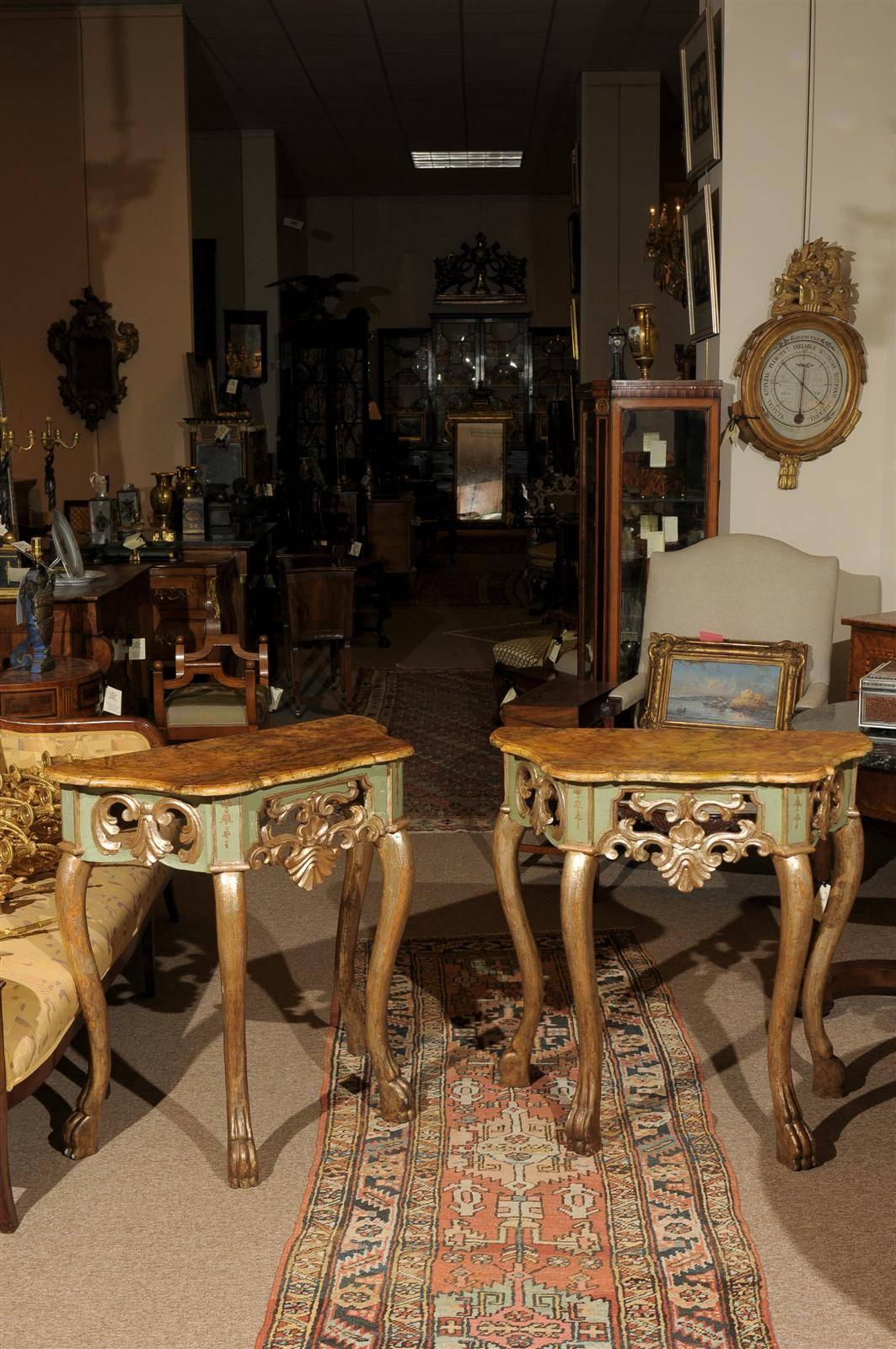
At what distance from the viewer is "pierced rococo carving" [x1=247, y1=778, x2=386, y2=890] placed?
10.1 feet

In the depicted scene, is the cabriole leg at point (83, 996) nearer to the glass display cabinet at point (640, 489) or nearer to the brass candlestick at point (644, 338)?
the glass display cabinet at point (640, 489)

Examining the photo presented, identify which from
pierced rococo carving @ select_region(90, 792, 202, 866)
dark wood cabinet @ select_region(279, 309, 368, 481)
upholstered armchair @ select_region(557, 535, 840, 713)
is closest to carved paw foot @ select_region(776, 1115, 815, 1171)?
pierced rococo carving @ select_region(90, 792, 202, 866)

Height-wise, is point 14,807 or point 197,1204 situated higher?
point 14,807

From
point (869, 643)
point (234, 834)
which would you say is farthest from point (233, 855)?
point (869, 643)

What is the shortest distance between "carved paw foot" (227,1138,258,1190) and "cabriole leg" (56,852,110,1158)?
0.39m

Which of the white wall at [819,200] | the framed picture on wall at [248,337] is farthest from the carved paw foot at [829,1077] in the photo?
the framed picture on wall at [248,337]

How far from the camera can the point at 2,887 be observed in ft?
11.5

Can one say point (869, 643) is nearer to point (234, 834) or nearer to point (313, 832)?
point (313, 832)

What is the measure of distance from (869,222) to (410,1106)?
178 inches

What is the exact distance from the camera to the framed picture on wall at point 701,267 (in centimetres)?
627

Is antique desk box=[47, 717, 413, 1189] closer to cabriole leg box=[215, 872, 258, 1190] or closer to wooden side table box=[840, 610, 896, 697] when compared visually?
cabriole leg box=[215, 872, 258, 1190]

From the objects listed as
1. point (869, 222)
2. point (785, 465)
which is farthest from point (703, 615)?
point (869, 222)

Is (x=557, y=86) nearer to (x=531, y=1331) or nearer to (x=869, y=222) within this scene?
(x=869, y=222)

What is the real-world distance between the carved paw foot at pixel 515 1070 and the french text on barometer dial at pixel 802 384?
355cm
